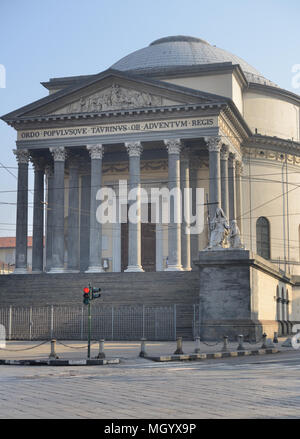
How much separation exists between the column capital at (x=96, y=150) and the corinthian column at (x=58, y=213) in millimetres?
1989

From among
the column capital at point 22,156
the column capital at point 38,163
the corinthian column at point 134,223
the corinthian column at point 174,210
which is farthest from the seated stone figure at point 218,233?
the column capital at point 38,163

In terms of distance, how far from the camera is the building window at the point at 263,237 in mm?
51606

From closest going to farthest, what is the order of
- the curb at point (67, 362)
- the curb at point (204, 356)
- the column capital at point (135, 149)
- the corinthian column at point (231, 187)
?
the curb at point (67, 362)
the curb at point (204, 356)
the column capital at point (135, 149)
the corinthian column at point (231, 187)

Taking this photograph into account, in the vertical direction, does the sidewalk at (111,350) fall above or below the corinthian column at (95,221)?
below

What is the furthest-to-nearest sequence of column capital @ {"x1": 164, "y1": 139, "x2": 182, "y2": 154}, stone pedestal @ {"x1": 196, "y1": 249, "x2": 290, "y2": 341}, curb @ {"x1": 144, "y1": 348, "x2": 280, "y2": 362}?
1. column capital @ {"x1": 164, "y1": 139, "x2": 182, "y2": 154}
2. stone pedestal @ {"x1": 196, "y1": 249, "x2": 290, "y2": 341}
3. curb @ {"x1": 144, "y1": 348, "x2": 280, "y2": 362}

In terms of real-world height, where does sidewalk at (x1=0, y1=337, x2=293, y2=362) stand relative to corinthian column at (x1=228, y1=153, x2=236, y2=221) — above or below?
below

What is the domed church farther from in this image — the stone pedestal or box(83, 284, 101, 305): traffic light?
box(83, 284, 101, 305): traffic light

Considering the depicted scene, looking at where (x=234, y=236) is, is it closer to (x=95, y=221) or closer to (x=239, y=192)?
(x=95, y=221)

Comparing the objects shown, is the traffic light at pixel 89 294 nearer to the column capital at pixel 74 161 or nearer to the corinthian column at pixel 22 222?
the corinthian column at pixel 22 222

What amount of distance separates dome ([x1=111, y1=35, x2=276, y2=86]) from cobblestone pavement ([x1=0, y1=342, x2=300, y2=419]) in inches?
1338

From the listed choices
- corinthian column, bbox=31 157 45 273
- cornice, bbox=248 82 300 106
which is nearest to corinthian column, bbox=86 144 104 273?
corinthian column, bbox=31 157 45 273

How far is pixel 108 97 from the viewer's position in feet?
142

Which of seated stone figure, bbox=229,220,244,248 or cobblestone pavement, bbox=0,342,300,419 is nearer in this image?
cobblestone pavement, bbox=0,342,300,419

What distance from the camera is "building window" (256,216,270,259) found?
5161cm
